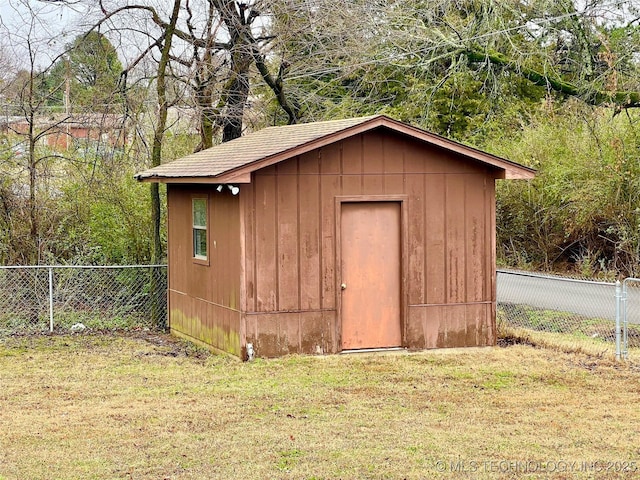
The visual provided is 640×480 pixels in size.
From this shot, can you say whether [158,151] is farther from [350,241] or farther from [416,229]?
[416,229]

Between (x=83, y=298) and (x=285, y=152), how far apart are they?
5.56 m

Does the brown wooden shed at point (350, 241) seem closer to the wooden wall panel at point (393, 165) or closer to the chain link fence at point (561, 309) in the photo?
the wooden wall panel at point (393, 165)

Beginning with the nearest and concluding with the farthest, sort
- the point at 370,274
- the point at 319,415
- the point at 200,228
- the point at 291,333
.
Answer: the point at 319,415 < the point at 291,333 < the point at 370,274 < the point at 200,228

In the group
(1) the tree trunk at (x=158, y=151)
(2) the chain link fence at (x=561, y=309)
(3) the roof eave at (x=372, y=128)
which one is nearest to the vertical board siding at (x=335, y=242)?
(3) the roof eave at (x=372, y=128)

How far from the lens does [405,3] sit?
25.1 metres

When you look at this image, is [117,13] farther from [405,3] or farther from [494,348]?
[405,3]

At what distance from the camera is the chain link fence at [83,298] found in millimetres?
15219

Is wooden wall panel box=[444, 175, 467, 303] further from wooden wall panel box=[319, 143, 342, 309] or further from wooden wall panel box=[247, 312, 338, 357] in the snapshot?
wooden wall panel box=[247, 312, 338, 357]

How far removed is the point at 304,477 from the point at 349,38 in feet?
49.3

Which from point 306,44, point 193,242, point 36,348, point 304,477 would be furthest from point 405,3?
point 304,477

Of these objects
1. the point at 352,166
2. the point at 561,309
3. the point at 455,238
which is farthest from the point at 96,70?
the point at 561,309

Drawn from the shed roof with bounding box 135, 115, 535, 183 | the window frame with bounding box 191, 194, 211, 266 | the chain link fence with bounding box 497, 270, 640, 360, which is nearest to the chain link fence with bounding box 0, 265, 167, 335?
the window frame with bounding box 191, 194, 211, 266

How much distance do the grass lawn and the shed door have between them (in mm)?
429

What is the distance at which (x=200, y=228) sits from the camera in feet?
45.2
